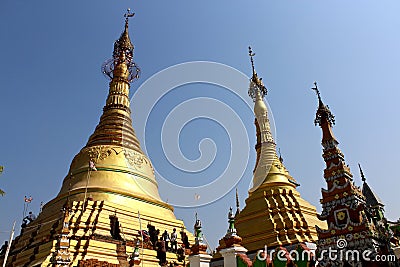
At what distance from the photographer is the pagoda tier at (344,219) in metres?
10.5

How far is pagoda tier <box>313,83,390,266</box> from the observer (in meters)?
10.5

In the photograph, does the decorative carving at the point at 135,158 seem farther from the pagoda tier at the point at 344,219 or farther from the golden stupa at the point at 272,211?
the pagoda tier at the point at 344,219

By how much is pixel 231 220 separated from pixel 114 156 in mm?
15296

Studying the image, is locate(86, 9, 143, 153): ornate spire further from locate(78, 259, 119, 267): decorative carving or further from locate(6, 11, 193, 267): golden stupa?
locate(78, 259, 119, 267): decorative carving

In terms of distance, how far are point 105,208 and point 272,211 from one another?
10.1m

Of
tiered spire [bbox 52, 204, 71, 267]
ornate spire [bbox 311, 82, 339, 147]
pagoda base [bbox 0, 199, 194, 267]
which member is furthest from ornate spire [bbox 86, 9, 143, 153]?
ornate spire [bbox 311, 82, 339, 147]

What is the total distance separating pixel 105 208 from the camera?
68.8 feet

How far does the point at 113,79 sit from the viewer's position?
31594 millimetres

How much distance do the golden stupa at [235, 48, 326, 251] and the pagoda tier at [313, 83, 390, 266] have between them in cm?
739

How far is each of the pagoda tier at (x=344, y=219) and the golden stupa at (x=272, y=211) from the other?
7393 millimetres

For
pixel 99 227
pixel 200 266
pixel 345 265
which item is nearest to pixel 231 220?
pixel 200 266

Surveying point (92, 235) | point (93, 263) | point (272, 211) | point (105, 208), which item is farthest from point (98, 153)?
point (272, 211)

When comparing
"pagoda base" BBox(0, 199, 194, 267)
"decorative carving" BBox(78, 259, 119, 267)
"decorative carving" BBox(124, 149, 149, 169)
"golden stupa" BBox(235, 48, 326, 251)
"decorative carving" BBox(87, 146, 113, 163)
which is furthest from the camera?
"decorative carving" BBox(124, 149, 149, 169)

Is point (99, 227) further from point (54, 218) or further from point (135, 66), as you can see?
point (135, 66)
